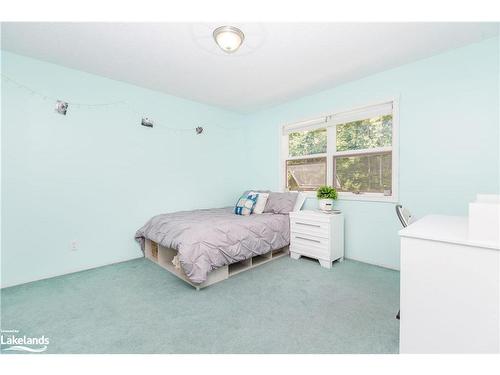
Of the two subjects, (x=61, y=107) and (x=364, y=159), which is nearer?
(x=61, y=107)

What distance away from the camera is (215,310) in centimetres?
188

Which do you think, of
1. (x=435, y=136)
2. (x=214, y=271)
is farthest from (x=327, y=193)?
(x=214, y=271)

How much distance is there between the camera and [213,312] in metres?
1.85

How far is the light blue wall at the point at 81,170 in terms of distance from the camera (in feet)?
7.77

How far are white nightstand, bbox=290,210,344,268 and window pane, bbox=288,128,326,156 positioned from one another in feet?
3.56

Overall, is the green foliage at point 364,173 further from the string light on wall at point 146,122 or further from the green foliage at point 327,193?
the string light on wall at point 146,122

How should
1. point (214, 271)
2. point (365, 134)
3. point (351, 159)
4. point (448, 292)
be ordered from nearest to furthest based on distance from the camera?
1. point (448, 292)
2. point (214, 271)
3. point (365, 134)
4. point (351, 159)

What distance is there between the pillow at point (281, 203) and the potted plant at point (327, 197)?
463 millimetres

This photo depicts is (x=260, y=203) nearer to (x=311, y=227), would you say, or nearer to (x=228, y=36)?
(x=311, y=227)

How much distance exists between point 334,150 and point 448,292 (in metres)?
2.40

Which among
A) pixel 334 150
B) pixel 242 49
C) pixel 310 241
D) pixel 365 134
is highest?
pixel 242 49

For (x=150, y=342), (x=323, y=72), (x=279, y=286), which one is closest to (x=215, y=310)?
(x=150, y=342)

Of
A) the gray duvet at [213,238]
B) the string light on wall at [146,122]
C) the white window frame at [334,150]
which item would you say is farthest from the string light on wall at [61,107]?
the white window frame at [334,150]
